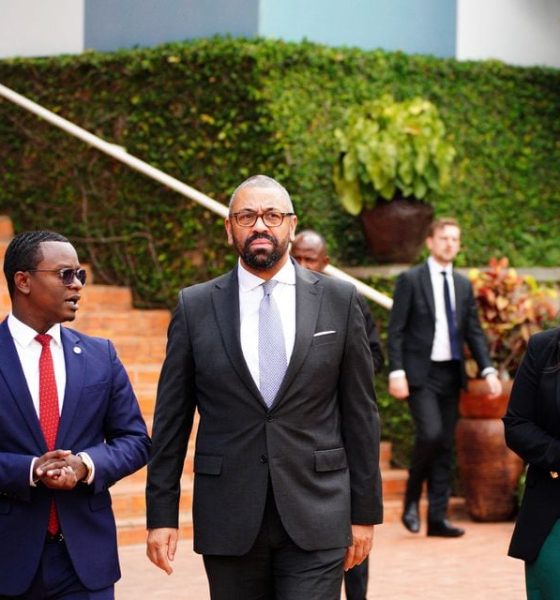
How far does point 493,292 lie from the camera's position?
10.8m

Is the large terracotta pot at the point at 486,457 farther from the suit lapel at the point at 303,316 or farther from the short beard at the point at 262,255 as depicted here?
the short beard at the point at 262,255

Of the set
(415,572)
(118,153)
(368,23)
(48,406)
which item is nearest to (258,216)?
(48,406)

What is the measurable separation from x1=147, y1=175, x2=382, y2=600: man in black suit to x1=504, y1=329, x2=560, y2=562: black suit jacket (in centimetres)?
49

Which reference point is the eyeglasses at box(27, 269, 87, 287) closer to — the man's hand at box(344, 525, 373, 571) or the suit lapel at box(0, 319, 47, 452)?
the suit lapel at box(0, 319, 47, 452)

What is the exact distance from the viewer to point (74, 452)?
4949 mm

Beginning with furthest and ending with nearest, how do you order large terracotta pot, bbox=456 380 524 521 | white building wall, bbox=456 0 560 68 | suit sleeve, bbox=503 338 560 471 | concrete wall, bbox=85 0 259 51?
white building wall, bbox=456 0 560 68
concrete wall, bbox=85 0 259 51
large terracotta pot, bbox=456 380 524 521
suit sleeve, bbox=503 338 560 471

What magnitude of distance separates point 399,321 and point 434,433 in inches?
30.4

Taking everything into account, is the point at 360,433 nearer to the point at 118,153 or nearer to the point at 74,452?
the point at 74,452

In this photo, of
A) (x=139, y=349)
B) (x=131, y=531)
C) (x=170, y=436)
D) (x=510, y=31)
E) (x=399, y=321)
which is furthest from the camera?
(x=510, y=31)

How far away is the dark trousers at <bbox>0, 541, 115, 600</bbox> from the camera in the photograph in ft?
15.7

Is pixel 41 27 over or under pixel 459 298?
over

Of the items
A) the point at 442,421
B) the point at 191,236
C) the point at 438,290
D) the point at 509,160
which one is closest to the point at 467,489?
the point at 442,421

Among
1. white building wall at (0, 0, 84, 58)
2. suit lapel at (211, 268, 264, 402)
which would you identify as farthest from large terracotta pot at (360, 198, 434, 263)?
suit lapel at (211, 268, 264, 402)

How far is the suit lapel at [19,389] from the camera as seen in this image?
16.1 ft
